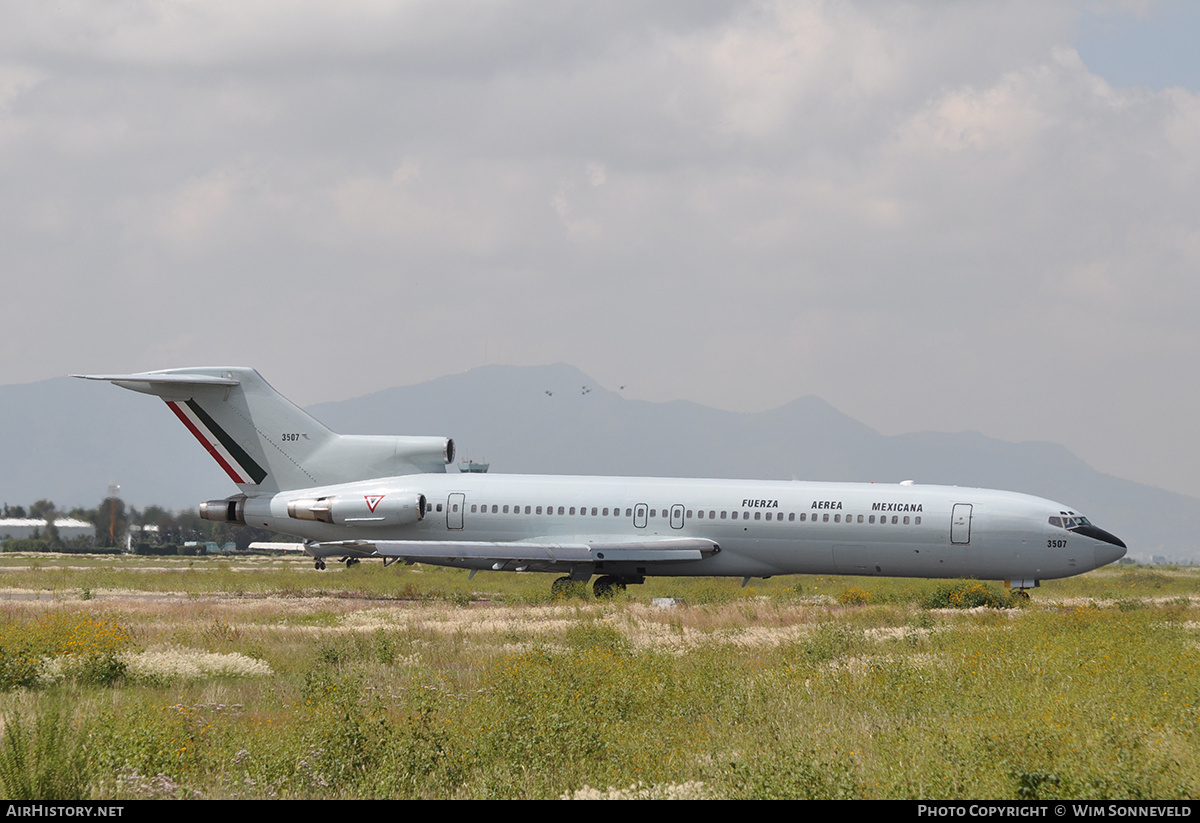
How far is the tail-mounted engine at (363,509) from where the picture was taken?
33.0 m

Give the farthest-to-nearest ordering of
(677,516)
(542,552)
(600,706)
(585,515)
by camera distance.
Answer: (585,515) → (677,516) → (542,552) → (600,706)

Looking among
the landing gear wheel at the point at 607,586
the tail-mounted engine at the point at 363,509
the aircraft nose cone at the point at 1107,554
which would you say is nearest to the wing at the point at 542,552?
the landing gear wheel at the point at 607,586

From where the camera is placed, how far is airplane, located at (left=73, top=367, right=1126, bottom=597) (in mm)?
31031

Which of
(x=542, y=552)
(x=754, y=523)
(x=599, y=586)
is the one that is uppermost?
(x=754, y=523)

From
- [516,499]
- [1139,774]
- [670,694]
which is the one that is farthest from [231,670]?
[516,499]

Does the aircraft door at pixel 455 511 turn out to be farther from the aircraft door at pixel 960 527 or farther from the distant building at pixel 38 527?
the distant building at pixel 38 527

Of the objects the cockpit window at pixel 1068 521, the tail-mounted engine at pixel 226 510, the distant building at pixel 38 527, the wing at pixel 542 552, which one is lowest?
the distant building at pixel 38 527

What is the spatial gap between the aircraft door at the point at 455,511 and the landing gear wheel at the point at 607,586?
4263 millimetres

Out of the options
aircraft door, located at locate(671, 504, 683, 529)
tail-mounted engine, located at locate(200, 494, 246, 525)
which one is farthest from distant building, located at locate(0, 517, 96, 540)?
aircraft door, located at locate(671, 504, 683, 529)

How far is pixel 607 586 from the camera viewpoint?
108ft

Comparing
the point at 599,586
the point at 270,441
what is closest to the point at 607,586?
the point at 599,586

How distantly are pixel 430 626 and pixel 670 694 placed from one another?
10.4 meters

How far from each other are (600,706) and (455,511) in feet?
66.4

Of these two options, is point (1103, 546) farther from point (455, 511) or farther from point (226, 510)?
point (226, 510)
